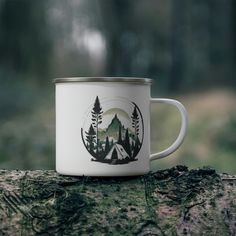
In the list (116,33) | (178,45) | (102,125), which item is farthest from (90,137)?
(116,33)

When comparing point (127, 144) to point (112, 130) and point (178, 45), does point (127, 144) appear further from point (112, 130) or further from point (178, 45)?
point (178, 45)

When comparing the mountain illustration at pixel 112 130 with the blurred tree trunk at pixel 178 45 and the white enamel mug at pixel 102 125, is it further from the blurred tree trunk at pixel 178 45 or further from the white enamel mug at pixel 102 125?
the blurred tree trunk at pixel 178 45

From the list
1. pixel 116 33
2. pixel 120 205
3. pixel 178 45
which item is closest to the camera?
pixel 120 205

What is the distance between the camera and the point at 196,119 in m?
5.53

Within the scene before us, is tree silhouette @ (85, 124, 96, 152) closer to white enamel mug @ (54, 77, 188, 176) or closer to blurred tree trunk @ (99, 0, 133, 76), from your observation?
white enamel mug @ (54, 77, 188, 176)

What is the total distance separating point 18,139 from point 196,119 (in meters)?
1.66

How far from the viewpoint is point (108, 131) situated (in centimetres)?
94

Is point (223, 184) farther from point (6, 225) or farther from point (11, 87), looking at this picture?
point (11, 87)

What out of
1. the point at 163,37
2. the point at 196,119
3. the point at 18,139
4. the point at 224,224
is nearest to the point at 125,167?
the point at 224,224

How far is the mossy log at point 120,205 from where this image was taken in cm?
86

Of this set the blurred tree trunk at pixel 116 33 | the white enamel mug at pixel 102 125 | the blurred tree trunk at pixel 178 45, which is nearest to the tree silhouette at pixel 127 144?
the white enamel mug at pixel 102 125

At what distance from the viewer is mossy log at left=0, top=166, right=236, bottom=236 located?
857 millimetres

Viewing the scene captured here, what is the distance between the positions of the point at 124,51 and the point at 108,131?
24.2 feet

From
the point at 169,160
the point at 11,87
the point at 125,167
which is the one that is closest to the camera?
the point at 125,167
